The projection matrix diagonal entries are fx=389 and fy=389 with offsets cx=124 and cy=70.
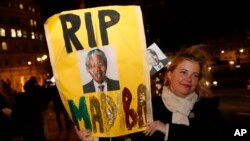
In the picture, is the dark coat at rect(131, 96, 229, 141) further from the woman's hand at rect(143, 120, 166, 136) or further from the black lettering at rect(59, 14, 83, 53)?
the black lettering at rect(59, 14, 83, 53)

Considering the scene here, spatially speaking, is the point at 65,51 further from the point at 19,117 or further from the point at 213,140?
the point at 19,117

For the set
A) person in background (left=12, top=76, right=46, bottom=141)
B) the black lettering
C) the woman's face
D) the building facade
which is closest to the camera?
the black lettering

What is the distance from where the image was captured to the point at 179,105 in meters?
3.16

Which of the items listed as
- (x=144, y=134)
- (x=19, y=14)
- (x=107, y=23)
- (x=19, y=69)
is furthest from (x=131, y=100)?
(x=19, y=14)

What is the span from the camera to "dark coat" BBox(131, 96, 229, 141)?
3.02m

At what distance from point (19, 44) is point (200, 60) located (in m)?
76.6

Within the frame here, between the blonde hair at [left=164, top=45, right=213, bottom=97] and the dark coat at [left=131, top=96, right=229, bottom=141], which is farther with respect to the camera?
the blonde hair at [left=164, top=45, right=213, bottom=97]

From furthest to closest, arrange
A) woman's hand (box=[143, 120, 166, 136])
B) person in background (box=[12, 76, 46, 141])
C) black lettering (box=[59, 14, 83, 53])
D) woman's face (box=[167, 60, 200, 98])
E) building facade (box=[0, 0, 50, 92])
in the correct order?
building facade (box=[0, 0, 50, 92]) → person in background (box=[12, 76, 46, 141]) → woman's face (box=[167, 60, 200, 98]) → woman's hand (box=[143, 120, 166, 136]) → black lettering (box=[59, 14, 83, 53])

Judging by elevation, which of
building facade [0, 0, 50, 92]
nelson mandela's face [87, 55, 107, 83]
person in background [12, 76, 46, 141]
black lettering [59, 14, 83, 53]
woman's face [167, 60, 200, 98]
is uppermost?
building facade [0, 0, 50, 92]

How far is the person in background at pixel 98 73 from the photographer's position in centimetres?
288

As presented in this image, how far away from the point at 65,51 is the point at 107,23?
1.22ft

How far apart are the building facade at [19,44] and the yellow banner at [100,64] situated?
224 ft

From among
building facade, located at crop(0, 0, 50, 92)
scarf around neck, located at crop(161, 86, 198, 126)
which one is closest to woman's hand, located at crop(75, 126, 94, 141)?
scarf around neck, located at crop(161, 86, 198, 126)

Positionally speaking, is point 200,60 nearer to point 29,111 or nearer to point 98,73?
point 98,73
